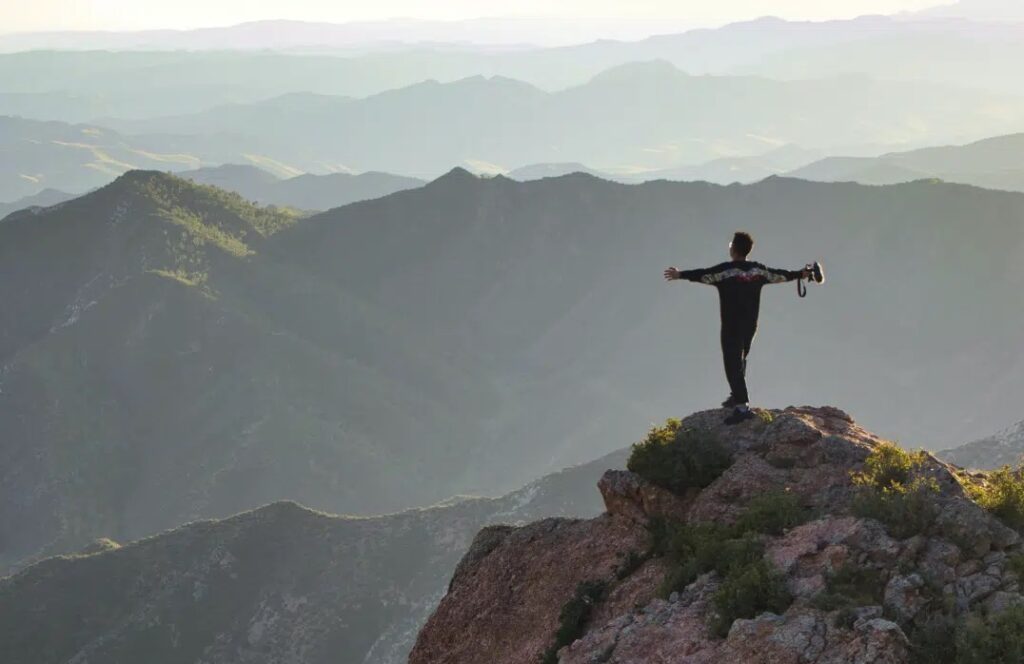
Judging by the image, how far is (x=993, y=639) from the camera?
737 cm

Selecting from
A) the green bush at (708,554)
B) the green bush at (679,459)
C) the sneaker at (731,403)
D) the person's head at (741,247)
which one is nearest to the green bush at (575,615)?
the green bush at (708,554)

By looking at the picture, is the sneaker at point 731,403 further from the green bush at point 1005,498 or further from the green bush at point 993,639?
the green bush at point 993,639

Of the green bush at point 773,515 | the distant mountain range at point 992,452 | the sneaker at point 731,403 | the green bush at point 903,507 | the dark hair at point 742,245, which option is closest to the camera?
the green bush at point 903,507

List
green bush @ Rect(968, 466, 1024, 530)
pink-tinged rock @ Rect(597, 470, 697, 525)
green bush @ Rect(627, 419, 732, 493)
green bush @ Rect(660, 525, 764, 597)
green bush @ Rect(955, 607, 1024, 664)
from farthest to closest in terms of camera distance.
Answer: green bush @ Rect(627, 419, 732, 493)
pink-tinged rock @ Rect(597, 470, 697, 525)
green bush @ Rect(660, 525, 764, 597)
green bush @ Rect(968, 466, 1024, 530)
green bush @ Rect(955, 607, 1024, 664)

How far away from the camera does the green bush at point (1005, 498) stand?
9.23m

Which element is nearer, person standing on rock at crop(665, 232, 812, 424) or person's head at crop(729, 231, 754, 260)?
person standing on rock at crop(665, 232, 812, 424)

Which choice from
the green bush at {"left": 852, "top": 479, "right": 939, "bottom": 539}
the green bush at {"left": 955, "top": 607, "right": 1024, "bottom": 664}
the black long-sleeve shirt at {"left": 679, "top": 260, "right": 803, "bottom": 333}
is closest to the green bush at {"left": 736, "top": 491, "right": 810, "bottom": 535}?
the green bush at {"left": 852, "top": 479, "right": 939, "bottom": 539}

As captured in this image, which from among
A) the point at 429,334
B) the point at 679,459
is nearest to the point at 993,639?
the point at 679,459

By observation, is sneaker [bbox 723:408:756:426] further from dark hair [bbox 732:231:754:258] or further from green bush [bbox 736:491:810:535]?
green bush [bbox 736:491:810:535]

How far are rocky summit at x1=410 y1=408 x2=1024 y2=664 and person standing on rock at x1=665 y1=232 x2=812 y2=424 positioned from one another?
473mm

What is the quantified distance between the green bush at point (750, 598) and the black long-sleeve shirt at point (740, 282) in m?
4.54

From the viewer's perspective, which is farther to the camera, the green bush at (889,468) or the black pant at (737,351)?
the black pant at (737,351)

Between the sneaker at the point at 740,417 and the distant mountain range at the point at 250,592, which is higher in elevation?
the sneaker at the point at 740,417

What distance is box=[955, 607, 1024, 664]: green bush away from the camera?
7.25 metres
